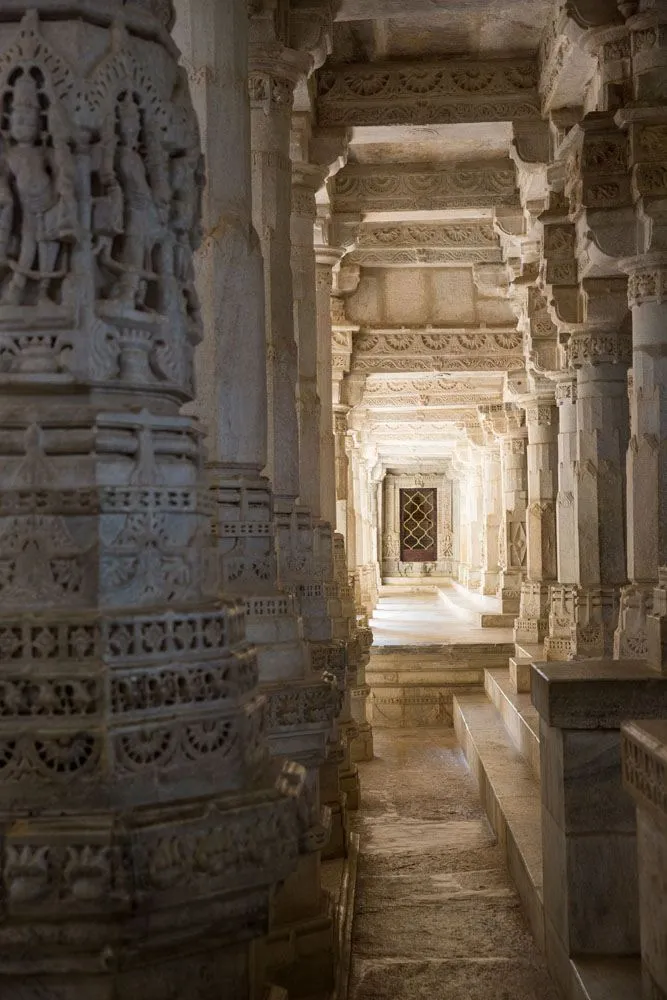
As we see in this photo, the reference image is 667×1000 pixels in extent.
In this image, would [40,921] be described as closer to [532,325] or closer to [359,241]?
[532,325]

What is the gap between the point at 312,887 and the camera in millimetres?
4414

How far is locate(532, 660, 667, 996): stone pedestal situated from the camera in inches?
170

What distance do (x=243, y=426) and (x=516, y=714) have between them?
577cm

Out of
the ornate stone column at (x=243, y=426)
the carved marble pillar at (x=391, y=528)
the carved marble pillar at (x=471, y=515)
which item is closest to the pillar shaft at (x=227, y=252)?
the ornate stone column at (x=243, y=426)

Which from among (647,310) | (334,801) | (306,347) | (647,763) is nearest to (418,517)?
(306,347)

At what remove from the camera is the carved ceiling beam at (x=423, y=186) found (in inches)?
434

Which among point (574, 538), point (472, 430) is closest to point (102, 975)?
point (574, 538)

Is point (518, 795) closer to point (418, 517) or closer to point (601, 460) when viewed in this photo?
point (601, 460)

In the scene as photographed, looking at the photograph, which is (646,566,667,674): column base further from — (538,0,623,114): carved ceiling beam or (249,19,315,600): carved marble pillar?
(538,0,623,114): carved ceiling beam

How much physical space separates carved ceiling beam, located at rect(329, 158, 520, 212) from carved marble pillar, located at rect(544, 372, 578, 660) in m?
2.02

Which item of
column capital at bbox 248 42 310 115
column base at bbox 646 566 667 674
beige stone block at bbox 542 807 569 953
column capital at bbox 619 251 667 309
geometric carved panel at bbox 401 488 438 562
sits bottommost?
beige stone block at bbox 542 807 569 953

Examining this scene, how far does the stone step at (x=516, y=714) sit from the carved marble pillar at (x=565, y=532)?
1.89ft

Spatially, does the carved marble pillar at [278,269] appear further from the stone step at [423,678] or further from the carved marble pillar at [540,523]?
the stone step at [423,678]

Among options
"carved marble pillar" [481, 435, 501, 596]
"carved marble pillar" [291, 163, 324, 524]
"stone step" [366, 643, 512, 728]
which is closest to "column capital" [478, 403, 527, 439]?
"carved marble pillar" [481, 435, 501, 596]
